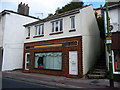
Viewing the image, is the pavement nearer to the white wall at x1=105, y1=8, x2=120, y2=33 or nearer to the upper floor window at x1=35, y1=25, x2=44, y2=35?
the white wall at x1=105, y1=8, x2=120, y2=33

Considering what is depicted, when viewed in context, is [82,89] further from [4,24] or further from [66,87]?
[4,24]

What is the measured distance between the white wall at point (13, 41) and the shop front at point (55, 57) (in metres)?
3.15

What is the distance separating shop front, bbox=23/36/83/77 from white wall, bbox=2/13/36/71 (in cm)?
315

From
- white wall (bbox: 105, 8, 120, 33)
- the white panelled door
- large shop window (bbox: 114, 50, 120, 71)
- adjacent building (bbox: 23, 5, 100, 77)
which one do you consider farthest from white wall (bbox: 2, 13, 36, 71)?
large shop window (bbox: 114, 50, 120, 71)

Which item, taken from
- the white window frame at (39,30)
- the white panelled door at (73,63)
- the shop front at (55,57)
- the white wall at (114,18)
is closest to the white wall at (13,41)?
the shop front at (55,57)

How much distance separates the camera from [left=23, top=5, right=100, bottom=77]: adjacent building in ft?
43.2

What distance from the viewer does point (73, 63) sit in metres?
13.3

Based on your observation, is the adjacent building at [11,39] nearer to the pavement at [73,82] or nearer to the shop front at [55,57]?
the shop front at [55,57]

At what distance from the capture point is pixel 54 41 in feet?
49.6

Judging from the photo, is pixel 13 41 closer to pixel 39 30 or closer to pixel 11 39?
pixel 11 39

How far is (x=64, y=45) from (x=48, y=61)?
3019mm

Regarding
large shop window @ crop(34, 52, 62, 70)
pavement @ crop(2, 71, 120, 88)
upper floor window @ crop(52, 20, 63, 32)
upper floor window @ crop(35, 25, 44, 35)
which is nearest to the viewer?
pavement @ crop(2, 71, 120, 88)

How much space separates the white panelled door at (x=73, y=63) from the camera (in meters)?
13.1

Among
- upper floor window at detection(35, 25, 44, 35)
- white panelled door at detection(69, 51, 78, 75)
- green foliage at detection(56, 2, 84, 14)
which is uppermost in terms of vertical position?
green foliage at detection(56, 2, 84, 14)
